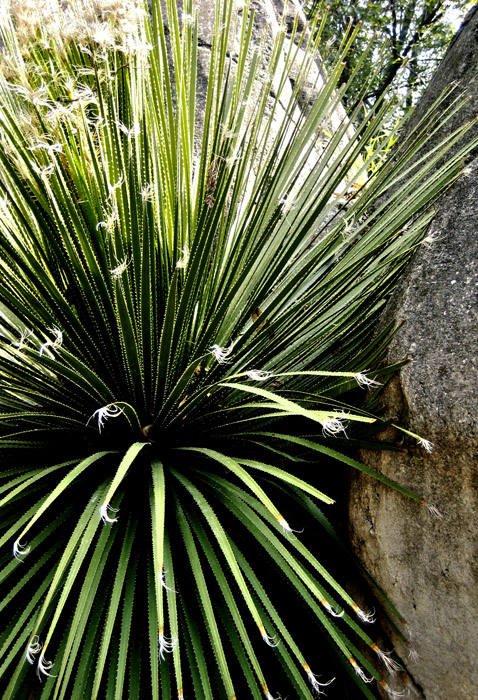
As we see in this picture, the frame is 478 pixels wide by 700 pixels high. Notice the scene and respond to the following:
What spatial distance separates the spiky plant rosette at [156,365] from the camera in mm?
1248

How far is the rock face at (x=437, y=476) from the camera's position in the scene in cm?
119

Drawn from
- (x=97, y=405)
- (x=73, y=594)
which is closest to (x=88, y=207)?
(x=97, y=405)

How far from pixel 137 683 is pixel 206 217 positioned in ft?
3.66

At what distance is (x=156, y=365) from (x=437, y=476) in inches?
29.8

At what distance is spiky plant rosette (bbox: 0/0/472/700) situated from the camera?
1.25 metres

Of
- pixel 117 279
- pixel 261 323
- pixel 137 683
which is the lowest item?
pixel 137 683

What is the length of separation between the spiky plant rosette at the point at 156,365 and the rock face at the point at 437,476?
90 millimetres

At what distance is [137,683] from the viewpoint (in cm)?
126

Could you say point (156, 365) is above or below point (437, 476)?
below

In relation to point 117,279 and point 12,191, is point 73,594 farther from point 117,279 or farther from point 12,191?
point 12,191

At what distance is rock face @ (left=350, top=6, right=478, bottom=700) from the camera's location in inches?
46.9

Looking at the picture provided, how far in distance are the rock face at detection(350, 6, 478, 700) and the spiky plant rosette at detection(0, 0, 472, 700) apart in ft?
0.29

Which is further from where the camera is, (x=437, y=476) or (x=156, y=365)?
(x=156, y=365)

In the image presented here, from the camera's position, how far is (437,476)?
1232mm
